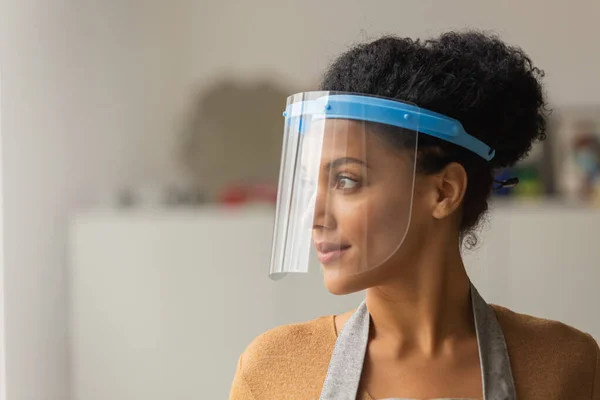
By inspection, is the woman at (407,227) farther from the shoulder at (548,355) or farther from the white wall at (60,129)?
the white wall at (60,129)

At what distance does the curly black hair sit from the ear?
0.04 ft

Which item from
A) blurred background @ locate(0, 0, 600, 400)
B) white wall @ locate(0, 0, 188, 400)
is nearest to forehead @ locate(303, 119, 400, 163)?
blurred background @ locate(0, 0, 600, 400)

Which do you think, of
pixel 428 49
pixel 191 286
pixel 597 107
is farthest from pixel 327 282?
pixel 597 107

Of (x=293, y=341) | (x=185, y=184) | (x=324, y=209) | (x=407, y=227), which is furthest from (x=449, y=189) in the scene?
(x=185, y=184)

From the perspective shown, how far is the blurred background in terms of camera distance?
3.05 meters

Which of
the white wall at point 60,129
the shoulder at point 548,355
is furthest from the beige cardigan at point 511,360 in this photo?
the white wall at point 60,129

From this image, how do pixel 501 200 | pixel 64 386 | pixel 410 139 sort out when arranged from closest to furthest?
pixel 410 139 < pixel 501 200 < pixel 64 386

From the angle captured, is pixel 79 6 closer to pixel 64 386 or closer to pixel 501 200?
pixel 64 386

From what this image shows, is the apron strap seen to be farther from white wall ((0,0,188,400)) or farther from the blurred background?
white wall ((0,0,188,400))

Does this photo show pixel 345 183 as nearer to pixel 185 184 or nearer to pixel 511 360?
pixel 511 360

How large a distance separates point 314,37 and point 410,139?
2522 mm

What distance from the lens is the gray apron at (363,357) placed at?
3.76 ft

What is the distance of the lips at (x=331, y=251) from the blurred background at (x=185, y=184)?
5.60 feet

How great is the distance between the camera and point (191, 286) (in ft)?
10.3
